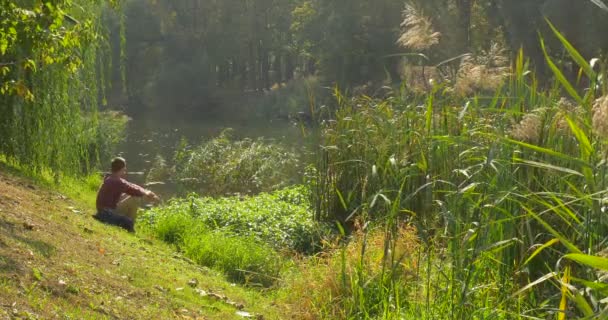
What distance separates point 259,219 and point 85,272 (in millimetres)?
5747

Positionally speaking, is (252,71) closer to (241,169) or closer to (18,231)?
(241,169)

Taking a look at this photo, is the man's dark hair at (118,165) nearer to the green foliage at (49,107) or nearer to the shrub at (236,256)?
the green foliage at (49,107)

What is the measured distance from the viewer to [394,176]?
28.0 ft

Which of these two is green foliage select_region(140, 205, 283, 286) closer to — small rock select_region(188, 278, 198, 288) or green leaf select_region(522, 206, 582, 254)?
small rock select_region(188, 278, 198, 288)

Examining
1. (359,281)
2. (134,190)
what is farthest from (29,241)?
(134,190)

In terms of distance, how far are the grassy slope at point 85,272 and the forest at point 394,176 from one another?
0.62 metres

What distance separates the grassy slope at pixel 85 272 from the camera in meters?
6.03

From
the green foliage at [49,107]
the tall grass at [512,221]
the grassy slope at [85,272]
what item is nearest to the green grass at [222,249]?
the grassy slope at [85,272]

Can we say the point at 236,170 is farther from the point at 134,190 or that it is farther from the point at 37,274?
the point at 37,274

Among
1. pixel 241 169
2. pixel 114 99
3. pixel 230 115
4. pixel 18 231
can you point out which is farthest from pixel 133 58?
pixel 18 231

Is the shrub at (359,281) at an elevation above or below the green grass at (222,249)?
above

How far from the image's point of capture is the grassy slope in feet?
19.8

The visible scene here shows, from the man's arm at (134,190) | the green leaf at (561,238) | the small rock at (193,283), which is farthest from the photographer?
the man's arm at (134,190)

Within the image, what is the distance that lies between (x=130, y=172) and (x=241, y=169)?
690 cm
